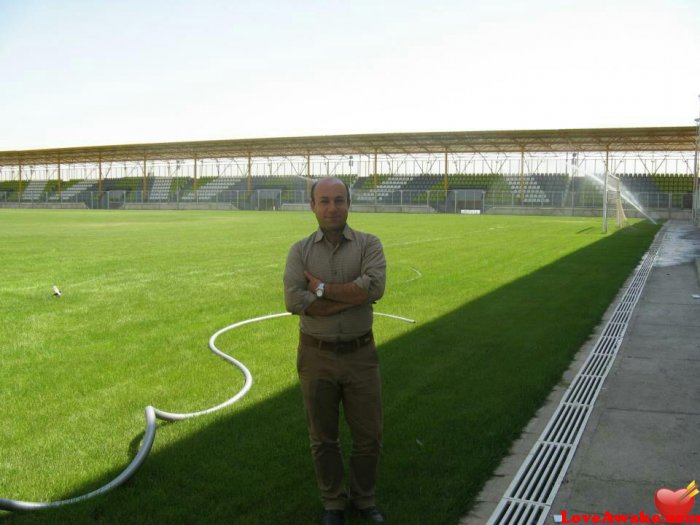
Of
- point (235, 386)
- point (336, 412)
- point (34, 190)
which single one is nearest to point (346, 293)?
point (336, 412)

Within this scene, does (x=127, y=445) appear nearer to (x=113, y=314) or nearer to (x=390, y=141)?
(x=113, y=314)

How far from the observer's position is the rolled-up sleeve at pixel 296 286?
4.00 m

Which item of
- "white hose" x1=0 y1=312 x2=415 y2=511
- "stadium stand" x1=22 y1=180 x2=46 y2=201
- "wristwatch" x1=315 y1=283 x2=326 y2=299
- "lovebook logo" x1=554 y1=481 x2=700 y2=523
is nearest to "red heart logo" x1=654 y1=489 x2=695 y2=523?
"lovebook logo" x1=554 y1=481 x2=700 y2=523

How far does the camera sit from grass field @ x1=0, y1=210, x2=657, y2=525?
14.7 feet

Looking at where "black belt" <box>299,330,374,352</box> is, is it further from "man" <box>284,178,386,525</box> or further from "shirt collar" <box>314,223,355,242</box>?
"shirt collar" <box>314,223,355,242</box>

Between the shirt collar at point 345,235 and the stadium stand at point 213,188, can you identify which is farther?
the stadium stand at point 213,188

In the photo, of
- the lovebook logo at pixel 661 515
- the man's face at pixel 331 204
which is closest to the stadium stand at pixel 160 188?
the man's face at pixel 331 204

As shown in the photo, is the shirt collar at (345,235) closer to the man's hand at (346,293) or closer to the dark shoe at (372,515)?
the man's hand at (346,293)

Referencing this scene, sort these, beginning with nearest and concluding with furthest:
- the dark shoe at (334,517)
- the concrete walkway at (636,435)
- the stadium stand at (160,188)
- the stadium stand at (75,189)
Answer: the dark shoe at (334,517), the concrete walkway at (636,435), the stadium stand at (160,188), the stadium stand at (75,189)

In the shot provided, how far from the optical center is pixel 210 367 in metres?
7.54

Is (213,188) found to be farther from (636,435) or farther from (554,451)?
(554,451)

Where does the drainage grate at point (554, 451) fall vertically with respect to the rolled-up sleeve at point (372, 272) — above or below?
below

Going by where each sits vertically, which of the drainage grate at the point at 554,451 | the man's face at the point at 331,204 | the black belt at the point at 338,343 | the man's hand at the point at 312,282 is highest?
the man's face at the point at 331,204

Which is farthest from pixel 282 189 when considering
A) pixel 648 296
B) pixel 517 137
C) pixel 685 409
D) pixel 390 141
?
pixel 685 409
